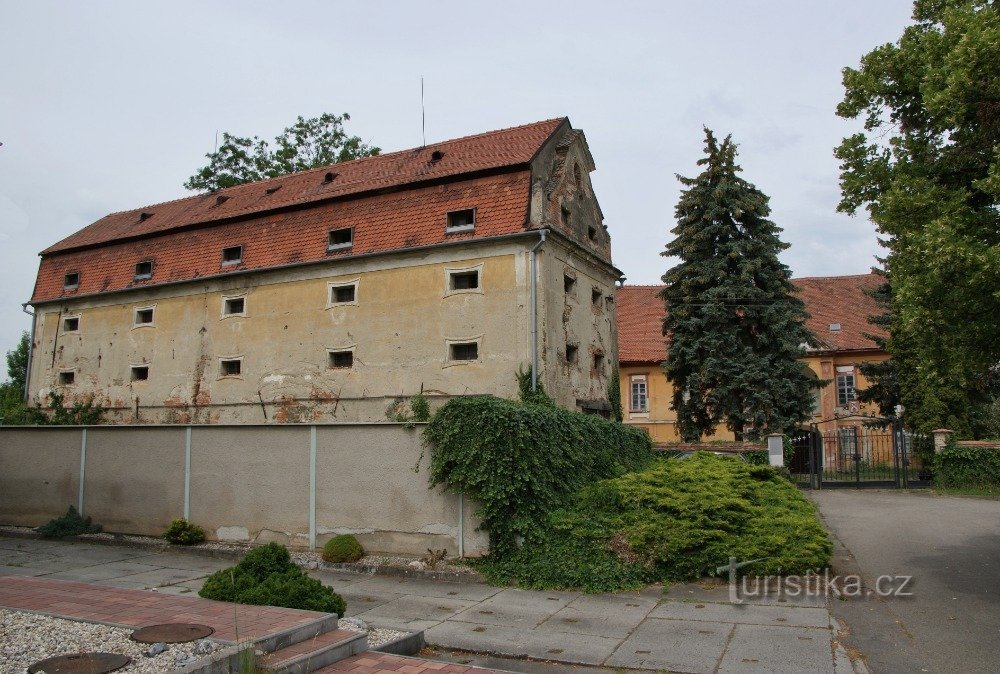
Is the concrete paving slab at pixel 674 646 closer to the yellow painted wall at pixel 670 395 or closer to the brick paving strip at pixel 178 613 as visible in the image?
the brick paving strip at pixel 178 613

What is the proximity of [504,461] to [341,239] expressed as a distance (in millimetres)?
11415

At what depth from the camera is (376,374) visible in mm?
19859

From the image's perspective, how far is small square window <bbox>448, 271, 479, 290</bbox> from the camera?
63.4 ft

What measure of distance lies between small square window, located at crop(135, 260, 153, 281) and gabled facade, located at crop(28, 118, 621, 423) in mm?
50

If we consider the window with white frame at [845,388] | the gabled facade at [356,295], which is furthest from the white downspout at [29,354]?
the window with white frame at [845,388]

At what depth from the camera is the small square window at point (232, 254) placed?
2269cm

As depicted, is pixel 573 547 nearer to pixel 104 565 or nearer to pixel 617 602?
pixel 617 602

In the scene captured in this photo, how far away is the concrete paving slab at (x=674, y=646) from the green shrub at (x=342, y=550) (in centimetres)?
555

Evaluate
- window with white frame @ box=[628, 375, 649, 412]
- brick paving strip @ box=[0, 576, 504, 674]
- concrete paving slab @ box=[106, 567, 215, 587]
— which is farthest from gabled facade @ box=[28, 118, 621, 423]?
window with white frame @ box=[628, 375, 649, 412]

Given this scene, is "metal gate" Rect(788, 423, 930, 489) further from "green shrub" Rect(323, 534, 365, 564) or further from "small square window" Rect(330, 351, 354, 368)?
"green shrub" Rect(323, 534, 365, 564)

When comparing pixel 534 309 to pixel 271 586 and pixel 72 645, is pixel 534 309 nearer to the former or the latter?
pixel 271 586

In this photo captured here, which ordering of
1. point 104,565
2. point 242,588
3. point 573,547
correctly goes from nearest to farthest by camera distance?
point 242,588 → point 573,547 → point 104,565

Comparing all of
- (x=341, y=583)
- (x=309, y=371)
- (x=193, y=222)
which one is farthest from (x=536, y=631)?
(x=193, y=222)

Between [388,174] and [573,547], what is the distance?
1414 cm
